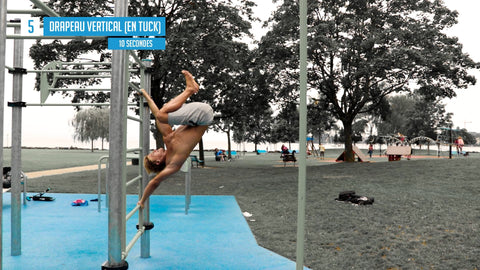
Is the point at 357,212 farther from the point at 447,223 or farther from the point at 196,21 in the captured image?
the point at 196,21

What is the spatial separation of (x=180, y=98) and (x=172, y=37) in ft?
35.3

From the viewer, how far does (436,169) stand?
1420 centimetres

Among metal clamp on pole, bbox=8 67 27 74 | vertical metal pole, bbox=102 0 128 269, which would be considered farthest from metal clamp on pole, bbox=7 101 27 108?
vertical metal pole, bbox=102 0 128 269

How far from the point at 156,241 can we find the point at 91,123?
49.1 metres

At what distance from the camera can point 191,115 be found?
4.21 meters

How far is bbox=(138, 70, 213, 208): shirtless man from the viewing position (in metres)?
4.21

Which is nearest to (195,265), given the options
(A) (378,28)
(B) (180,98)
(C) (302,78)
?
(B) (180,98)

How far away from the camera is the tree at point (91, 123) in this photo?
164ft

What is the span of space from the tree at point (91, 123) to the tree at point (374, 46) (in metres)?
36.3

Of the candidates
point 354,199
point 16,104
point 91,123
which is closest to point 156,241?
point 16,104

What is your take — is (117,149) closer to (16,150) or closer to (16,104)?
(16,150)

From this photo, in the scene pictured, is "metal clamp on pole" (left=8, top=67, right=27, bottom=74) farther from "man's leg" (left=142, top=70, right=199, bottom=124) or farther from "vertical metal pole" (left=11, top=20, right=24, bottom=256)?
"man's leg" (left=142, top=70, right=199, bottom=124)
